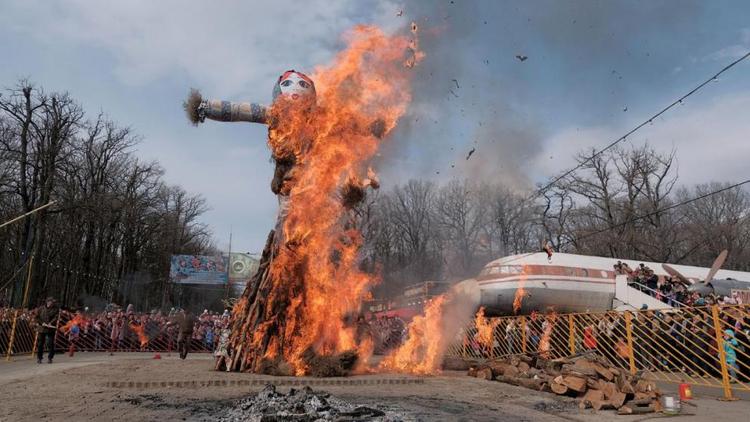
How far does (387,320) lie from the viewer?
77.4 ft

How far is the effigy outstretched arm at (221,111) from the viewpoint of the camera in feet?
41.1

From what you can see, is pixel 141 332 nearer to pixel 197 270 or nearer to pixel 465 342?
pixel 465 342

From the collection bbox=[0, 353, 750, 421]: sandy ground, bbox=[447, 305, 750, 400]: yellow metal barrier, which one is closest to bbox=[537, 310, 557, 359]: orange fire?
bbox=[447, 305, 750, 400]: yellow metal barrier

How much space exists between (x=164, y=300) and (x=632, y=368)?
52474 mm

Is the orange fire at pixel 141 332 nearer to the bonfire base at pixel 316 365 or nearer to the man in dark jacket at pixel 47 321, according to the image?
the man in dark jacket at pixel 47 321

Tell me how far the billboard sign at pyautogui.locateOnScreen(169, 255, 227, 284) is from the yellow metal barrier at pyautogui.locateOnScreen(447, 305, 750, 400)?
3446 cm

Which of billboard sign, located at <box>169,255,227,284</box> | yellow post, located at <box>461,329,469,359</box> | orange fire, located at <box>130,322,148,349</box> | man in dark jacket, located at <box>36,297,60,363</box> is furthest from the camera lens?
billboard sign, located at <box>169,255,227,284</box>

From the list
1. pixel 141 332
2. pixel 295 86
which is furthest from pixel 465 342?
pixel 141 332

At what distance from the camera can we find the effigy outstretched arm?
12.5 metres

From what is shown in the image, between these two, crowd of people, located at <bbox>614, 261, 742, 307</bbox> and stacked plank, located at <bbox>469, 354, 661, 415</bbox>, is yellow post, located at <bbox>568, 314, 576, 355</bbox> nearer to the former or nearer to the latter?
stacked plank, located at <bbox>469, 354, 661, 415</bbox>

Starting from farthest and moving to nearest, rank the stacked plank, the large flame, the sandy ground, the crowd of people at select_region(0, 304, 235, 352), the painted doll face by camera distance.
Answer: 1. the crowd of people at select_region(0, 304, 235, 352)
2. the large flame
3. the painted doll face
4. the stacked plank
5. the sandy ground

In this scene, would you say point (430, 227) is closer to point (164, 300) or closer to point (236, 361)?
point (236, 361)

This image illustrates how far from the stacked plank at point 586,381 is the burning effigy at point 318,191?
3.96m

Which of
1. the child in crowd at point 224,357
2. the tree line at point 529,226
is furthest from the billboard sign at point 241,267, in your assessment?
the child in crowd at point 224,357
